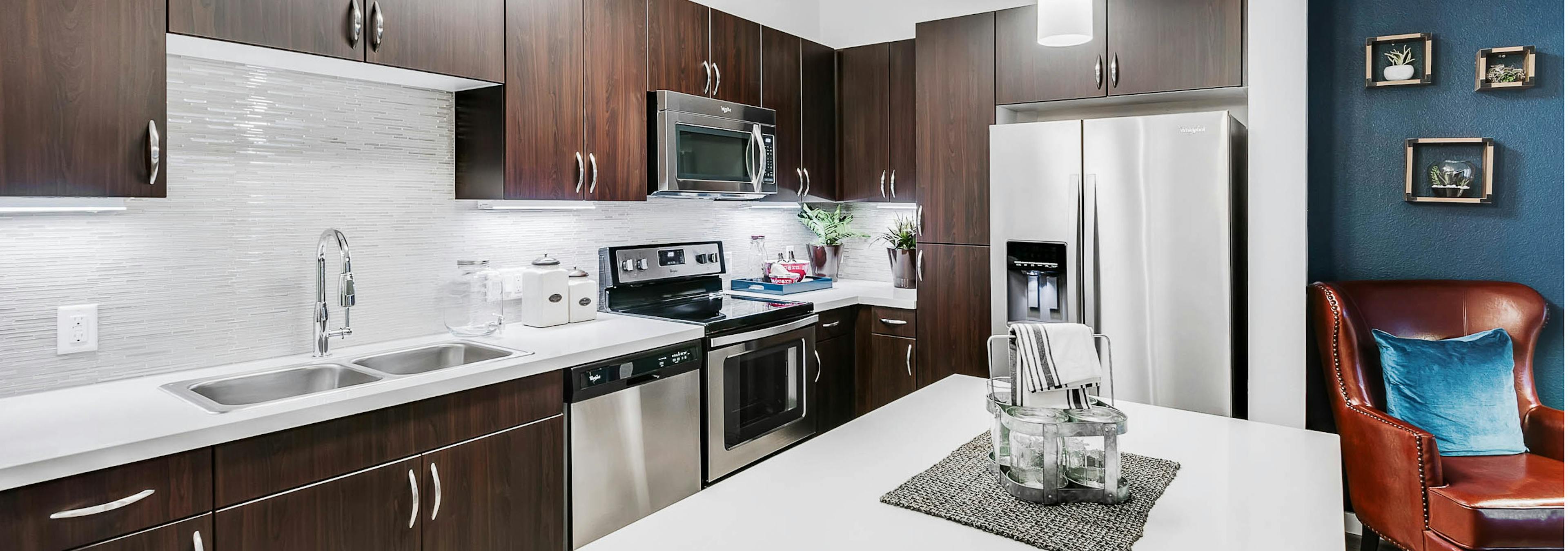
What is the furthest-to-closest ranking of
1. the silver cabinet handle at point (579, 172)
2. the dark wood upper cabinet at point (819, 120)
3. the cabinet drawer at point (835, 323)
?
the dark wood upper cabinet at point (819, 120)
the cabinet drawer at point (835, 323)
the silver cabinet handle at point (579, 172)

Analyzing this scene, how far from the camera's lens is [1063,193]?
309cm

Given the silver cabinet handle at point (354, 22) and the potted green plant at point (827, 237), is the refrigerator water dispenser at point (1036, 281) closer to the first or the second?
the potted green plant at point (827, 237)

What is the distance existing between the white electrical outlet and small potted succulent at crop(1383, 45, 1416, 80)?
13.7 feet

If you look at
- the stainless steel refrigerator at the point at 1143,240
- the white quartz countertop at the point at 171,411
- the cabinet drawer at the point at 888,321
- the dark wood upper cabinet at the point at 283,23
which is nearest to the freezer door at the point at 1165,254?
the stainless steel refrigerator at the point at 1143,240

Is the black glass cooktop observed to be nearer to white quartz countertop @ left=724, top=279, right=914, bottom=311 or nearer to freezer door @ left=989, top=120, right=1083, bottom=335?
white quartz countertop @ left=724, top=279, right=914, bottom=311

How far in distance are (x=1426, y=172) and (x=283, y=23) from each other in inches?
149

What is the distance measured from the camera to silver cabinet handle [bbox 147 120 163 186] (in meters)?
1.79

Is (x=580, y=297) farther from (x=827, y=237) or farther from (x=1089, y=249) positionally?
(x=1089, y=249)

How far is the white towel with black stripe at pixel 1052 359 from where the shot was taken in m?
1.32

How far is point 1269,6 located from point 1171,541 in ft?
8.27

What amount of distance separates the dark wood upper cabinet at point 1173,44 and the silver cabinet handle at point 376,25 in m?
2.65

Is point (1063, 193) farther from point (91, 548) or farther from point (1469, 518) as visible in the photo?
point (91, 548)

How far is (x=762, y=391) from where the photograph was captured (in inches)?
129

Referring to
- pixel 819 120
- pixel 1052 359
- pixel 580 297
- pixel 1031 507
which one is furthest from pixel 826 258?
pixel 1031 507
